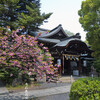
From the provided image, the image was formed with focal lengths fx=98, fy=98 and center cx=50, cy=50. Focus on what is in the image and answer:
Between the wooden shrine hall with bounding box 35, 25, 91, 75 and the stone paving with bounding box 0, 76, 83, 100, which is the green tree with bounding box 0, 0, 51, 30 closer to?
the wooden shrine hall with bounding box 35, 25, 91, 75

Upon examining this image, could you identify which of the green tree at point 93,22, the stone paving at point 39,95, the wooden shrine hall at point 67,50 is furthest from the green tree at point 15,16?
the stone paving at point 39,95

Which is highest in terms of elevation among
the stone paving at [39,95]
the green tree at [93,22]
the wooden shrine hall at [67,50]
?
the green tree at [93,22]

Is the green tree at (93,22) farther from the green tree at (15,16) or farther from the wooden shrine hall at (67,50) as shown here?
the green tree at (15,16)

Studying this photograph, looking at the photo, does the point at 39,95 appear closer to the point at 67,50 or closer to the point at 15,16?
the point at 67,50

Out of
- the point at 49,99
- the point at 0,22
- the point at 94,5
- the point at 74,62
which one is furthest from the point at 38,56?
the point at 74,62

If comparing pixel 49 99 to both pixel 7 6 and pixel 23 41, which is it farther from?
pixel 7 6

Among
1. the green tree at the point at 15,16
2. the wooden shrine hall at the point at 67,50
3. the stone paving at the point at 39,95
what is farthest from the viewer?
the wooden shrine hall at the point at 67,50

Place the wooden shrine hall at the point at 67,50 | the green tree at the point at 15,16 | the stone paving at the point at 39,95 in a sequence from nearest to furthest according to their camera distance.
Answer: the stone paving at the point at 39,95 → the green tree at the point at 15,16 → the wooden shrine hall at the point at 67,50

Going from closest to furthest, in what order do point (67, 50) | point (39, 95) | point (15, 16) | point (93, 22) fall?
point (39, 95)
point (15, 16)
point (93, 22)
point (67, 50)

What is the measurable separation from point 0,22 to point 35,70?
8.25 meters

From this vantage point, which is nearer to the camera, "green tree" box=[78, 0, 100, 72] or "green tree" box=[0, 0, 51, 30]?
"green tree" box=[0, 0, 51, 30]

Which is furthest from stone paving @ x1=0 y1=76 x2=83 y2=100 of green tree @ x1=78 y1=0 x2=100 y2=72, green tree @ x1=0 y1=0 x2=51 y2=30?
green tree @ x1=78 y1=0 x2=100 y2=72

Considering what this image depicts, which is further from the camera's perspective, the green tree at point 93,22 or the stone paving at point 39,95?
the green tree at point 93,22

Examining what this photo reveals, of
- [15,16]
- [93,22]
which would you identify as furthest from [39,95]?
[93,22]
